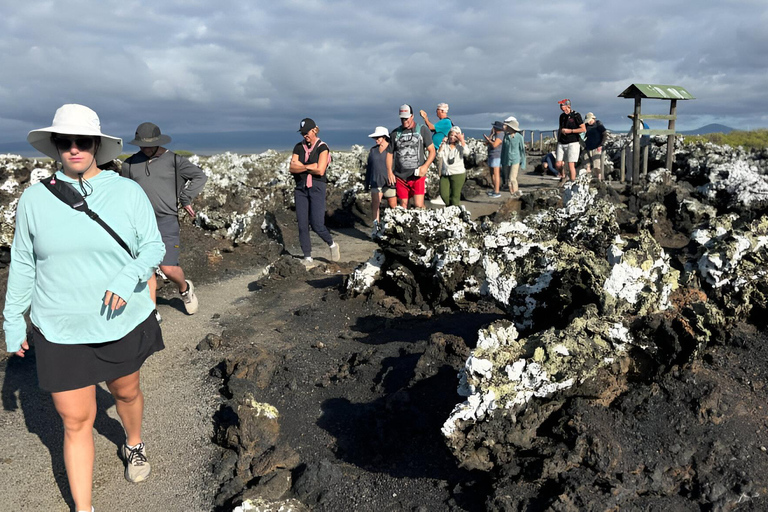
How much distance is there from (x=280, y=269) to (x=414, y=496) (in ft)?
18.0

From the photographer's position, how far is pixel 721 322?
12.3 ft

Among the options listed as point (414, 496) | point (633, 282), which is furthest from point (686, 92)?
point (414, 496)

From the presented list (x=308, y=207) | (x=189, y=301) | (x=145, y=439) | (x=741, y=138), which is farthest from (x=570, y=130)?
(x=741, y=138)

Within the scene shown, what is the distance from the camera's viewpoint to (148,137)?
5.96 metres

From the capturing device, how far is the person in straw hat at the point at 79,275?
3.14m

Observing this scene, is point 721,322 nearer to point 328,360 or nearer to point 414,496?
point 414,496

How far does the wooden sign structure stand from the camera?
14.6 meters

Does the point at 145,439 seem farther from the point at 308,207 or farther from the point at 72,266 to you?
the point at 308,207

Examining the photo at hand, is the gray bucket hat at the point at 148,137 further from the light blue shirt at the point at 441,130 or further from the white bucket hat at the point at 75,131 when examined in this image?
the light blue shirt at the point at 441,130

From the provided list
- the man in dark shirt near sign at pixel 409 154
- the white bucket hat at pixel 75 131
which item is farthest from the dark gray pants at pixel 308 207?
the white bucket hat at pixel 75 131

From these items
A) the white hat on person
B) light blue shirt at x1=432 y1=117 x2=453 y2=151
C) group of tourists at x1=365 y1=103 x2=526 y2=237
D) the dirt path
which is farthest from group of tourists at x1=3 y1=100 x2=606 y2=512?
the white hat on person

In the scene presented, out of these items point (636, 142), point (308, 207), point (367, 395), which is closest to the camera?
point (367, 395)

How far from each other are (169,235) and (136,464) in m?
2.92

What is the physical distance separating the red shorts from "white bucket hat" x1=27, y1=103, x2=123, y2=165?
21.5 ft
